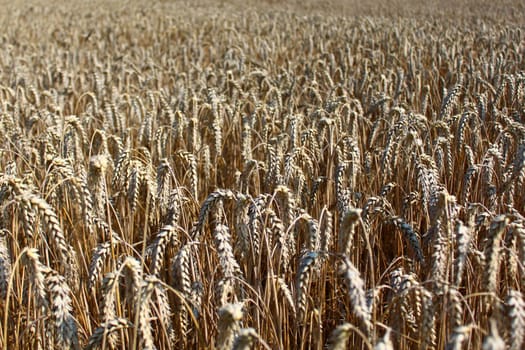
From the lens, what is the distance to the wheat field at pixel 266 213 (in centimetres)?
142

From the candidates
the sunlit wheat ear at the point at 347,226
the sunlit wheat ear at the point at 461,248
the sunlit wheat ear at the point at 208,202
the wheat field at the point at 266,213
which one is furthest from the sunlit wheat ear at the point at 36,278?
the sunlit wheat ear at the point at 461,248

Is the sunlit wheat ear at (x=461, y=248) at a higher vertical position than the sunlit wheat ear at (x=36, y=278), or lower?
higher

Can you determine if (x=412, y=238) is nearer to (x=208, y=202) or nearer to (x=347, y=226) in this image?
(x=347, y=226)

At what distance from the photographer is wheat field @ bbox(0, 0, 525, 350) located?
1420 mm

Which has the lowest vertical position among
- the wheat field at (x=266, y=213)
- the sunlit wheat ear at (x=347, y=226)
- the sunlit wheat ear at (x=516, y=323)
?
the wheat field at (x=266, y=213)

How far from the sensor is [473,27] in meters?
8.54

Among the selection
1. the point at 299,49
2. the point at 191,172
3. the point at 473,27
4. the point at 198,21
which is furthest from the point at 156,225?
the point at 198,21

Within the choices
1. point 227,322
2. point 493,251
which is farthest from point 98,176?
point 493,251

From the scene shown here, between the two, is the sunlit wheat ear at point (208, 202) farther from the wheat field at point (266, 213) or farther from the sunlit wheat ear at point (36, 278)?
the sunlit wheat ear at point (36, 278)

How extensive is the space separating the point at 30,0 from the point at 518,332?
665 inches

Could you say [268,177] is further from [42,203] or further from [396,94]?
[396,94]

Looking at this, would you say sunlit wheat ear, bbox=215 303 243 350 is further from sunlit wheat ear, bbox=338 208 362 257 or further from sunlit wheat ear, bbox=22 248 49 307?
sunlit wheat ear, bbox=22 248 49 307

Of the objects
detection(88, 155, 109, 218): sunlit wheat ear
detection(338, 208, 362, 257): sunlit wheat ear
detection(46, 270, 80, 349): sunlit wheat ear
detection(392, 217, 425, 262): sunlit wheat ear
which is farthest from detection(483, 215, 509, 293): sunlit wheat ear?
detection(88, 155, 109, 218): sunlit wheat ear

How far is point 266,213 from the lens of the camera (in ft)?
5.70
